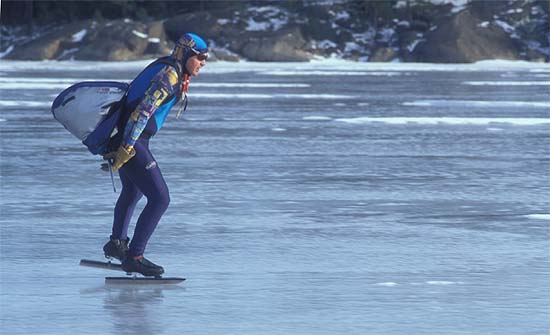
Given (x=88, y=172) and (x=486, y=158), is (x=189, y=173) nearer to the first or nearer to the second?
(x=88, y=172)

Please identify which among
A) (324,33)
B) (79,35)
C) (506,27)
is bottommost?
(506,27)

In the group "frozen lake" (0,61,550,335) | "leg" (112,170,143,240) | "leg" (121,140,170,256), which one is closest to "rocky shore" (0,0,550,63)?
"frozen lake" (0,61,550,335)

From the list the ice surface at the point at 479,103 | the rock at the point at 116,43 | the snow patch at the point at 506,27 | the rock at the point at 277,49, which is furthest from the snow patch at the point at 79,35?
the ice surface at the point at 479,103

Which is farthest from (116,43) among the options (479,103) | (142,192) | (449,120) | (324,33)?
(142,192)

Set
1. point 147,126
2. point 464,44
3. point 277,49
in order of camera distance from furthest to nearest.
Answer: point 464,44 → point 277,49 → point 147,126

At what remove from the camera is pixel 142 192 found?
8.20 m

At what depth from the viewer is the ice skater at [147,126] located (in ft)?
25.4

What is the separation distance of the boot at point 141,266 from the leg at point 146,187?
0.14ft

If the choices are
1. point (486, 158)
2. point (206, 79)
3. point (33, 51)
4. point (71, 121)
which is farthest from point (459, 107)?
point (33, 51)

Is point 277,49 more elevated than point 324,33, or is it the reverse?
point 277,49

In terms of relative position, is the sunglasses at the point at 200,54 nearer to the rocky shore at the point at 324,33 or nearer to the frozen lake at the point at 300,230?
the frozen lake at the point at 300,230

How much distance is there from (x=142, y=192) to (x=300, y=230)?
225 centimetres

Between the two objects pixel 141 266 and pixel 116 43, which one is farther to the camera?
pixel 116 43

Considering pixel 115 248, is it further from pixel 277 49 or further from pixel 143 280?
pixel 277 49
